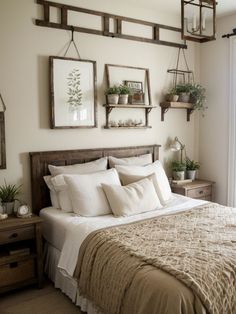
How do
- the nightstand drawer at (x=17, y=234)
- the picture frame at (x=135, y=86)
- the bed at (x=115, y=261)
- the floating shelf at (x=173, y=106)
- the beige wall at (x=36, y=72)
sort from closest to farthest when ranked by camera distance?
the bed at (x=115, y=261)
the nightstand drawer at (x=17, y=234)
the beige wall at (x=36, y=72)
the picture frame at (x=135, y=86)
the floating shelf at (x=173, y=106)

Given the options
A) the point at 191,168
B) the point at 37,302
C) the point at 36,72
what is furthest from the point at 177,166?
the point at 37,302

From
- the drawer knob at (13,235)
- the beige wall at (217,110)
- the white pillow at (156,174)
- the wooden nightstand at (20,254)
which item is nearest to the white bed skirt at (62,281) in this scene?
the wooden nightstand at (20,254)

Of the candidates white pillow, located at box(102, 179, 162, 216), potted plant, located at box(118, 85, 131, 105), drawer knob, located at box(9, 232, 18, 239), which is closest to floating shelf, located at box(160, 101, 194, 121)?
potted plant, located at box(118, 85, 131, 105)

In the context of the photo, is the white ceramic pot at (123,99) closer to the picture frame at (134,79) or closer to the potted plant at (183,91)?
the picture frame at (134,79)

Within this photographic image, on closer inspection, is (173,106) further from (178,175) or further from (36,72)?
(36,72)

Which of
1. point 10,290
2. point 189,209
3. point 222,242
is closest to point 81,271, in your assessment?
point 10,290

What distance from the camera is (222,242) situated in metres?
2.31

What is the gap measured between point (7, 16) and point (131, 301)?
8.68 feet

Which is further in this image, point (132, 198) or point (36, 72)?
point (36, 72)

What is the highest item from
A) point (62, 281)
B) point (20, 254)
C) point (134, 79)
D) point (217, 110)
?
point (134, 79)

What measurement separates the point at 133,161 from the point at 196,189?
0.93 meters

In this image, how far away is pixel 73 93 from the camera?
3.45 metres

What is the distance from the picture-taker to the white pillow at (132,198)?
2.97m

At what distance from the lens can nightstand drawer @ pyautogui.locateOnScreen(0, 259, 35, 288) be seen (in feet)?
9.00
